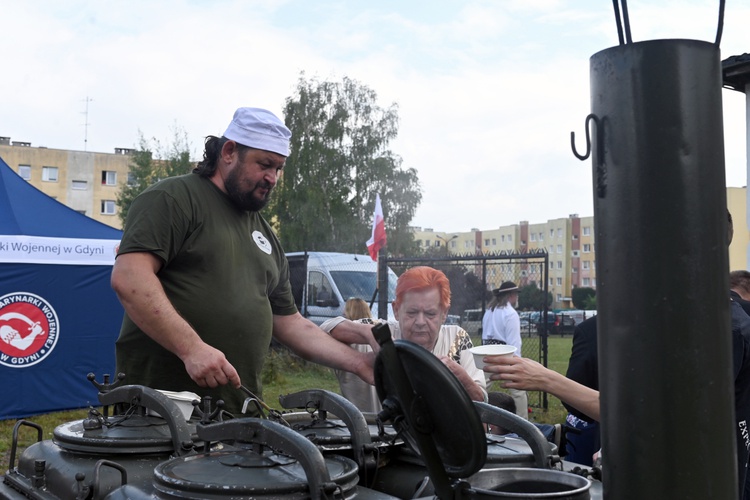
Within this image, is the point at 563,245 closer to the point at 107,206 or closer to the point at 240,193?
the point at 107,206

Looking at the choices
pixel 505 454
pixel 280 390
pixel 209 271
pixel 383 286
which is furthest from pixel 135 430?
pixel 280 390

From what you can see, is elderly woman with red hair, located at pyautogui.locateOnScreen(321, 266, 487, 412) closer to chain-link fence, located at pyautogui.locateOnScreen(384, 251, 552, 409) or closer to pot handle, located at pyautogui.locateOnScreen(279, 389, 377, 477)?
pot handle, located at pyautogui.locateOnScreen(279, 389, 377, 477)

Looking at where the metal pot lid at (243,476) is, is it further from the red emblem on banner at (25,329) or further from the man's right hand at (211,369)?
the red emblem on banner at (25,329)

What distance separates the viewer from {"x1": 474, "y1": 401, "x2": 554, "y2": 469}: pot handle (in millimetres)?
1891

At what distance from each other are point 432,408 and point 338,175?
31.0 m

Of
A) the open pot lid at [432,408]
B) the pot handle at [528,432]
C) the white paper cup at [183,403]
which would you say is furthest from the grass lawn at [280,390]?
the open pot lid at [432,408]

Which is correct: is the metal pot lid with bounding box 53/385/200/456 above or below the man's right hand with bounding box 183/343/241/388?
below

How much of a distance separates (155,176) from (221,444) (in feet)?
99.8

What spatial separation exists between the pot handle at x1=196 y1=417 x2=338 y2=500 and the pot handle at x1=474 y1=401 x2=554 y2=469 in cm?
43

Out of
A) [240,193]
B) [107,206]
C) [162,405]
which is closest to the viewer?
[162,405]

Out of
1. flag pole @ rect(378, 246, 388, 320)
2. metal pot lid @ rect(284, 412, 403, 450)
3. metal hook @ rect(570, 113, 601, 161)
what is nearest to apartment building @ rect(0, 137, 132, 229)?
flag pole @ rect(378, 246, 388, 320)

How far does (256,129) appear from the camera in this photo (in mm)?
2863

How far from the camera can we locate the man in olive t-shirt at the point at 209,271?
262cm

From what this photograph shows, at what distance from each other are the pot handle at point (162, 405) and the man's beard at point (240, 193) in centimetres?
88
